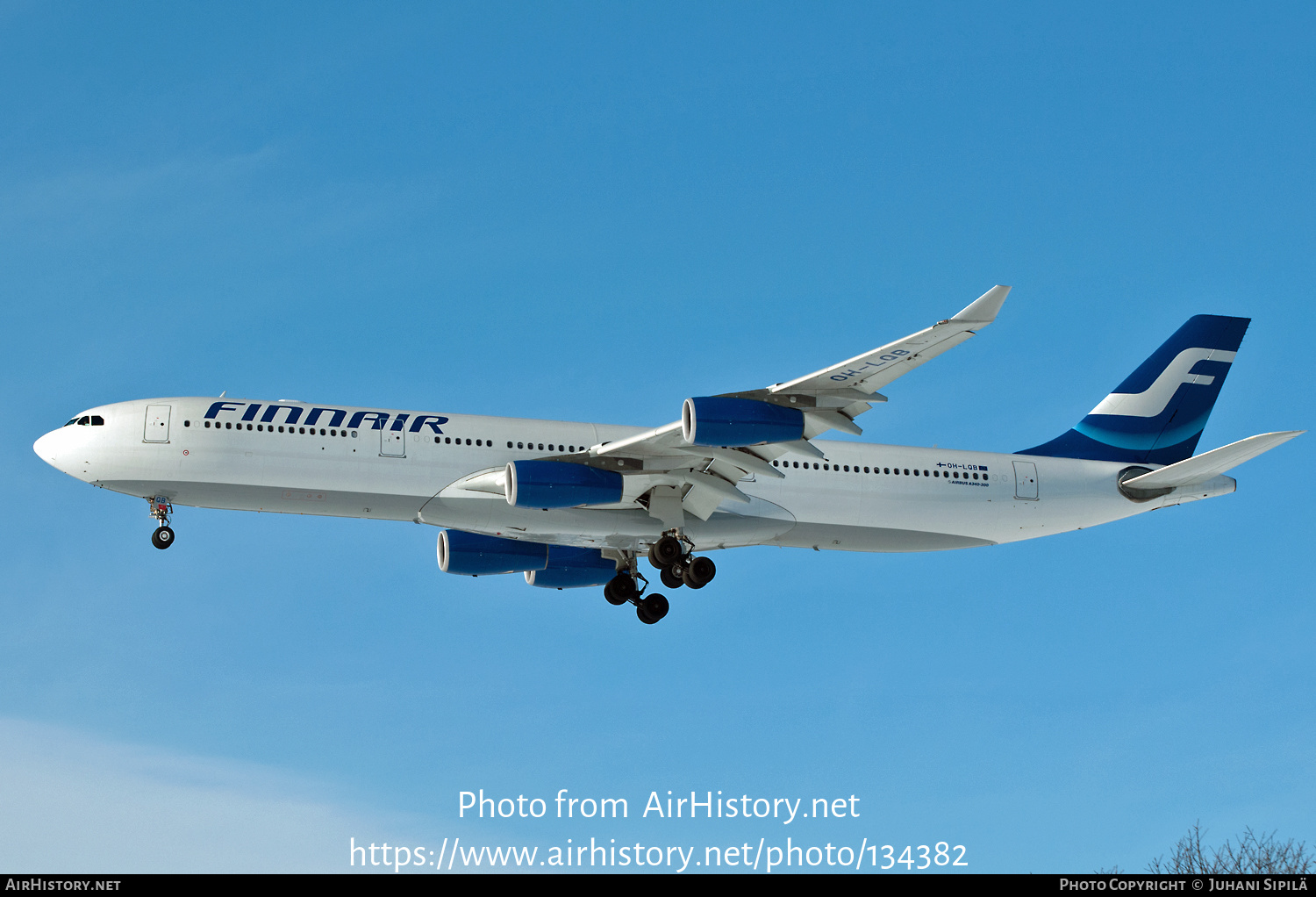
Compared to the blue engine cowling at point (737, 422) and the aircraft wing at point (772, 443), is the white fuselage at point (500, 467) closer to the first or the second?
the aircraft wing at point (772, 443)

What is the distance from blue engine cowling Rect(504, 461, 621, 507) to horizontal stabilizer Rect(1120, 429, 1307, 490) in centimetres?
1504

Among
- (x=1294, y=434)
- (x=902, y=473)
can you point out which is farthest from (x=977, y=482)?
(x=1294, y=434)

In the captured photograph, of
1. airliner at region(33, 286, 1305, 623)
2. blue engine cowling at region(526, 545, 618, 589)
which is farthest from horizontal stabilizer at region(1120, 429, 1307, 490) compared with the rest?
blue engine cowling at region(526, 545, 618, 589)

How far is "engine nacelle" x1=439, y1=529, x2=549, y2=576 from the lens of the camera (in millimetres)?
37844

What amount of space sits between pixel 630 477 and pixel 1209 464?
15137 millimetres

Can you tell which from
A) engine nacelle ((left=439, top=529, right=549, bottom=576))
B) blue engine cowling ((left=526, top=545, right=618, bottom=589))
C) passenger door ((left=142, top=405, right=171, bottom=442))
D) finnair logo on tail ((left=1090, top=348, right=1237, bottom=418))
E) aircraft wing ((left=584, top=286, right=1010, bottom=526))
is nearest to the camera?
aircraft wing ((left=584, top=286, right=1010, bottom=526))

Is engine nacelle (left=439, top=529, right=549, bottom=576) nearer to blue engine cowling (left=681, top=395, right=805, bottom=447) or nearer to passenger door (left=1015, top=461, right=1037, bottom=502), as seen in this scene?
blue engine cowling (left=681, top=395, right=805, bottom=447)

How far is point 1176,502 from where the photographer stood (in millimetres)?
39781

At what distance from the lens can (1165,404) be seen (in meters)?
42.7

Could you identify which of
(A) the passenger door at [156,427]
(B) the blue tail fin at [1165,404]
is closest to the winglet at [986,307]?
(B) the blue tail fin at [1165,404]

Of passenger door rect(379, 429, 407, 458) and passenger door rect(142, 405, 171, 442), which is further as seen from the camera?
passenger door rect(379, 429, 407, 458)
